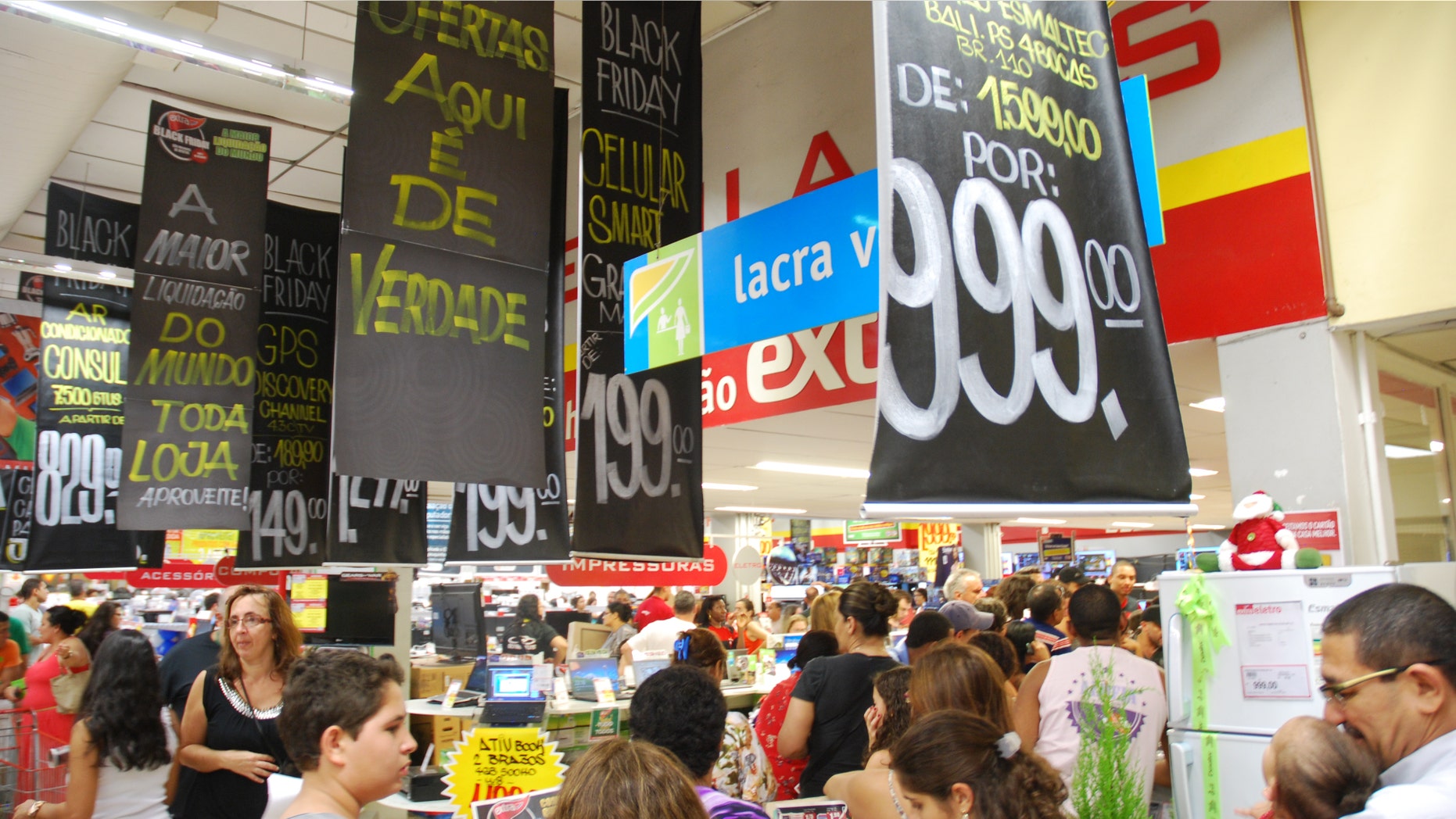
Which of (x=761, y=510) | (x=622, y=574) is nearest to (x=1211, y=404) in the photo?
(x=622, y=574)

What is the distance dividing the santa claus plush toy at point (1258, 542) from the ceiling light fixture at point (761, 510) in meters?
15.6

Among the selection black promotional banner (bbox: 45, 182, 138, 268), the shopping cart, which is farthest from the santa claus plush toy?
black promotional banner (bbox: 45, 182, 138, 268)

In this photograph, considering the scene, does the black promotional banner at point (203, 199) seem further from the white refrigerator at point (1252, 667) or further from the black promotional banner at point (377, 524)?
the white refrigerator at point (1252, 667)

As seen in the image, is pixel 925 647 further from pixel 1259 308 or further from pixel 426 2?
pixel 426 2

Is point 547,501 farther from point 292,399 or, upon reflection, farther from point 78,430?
point 78,430

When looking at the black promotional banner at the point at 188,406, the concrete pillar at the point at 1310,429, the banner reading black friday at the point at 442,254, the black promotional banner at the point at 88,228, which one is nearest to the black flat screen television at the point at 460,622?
the black promotional banner at the point at 88,228

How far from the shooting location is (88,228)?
657 centimetres

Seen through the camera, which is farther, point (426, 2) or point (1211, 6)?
point (1211, 6)

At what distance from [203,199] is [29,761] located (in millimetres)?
3687

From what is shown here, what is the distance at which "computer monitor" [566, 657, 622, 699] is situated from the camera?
6168 millimetres

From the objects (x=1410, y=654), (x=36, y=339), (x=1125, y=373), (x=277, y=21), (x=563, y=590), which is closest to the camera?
(x=1410, y=654)

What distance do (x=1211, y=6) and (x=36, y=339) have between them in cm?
914

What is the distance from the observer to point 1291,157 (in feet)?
12.2

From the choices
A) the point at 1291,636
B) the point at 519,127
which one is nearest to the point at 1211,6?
the point at 1291,636
